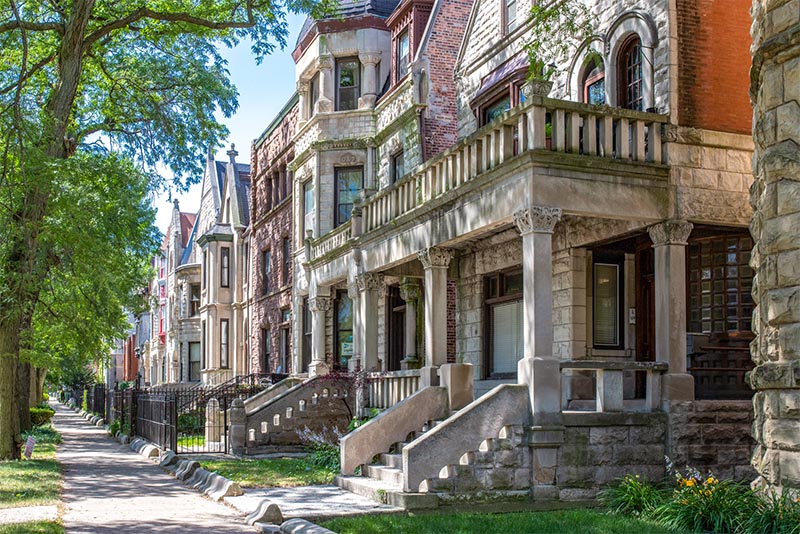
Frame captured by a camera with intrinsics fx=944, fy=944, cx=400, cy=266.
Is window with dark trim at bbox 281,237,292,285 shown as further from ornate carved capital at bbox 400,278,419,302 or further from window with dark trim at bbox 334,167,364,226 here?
ornate carved capital at bbox 400,278,419,302

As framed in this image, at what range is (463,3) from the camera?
2419 centimetres

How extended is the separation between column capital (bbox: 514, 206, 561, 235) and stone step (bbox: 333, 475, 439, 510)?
4.11m

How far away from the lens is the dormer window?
25.2 metres

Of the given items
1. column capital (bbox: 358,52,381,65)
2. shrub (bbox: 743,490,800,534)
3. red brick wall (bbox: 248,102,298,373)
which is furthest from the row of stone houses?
red brick wall (bbox: 248,102,298,373)

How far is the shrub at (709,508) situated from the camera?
10.5 meters

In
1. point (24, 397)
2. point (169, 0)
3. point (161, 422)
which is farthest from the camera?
point (24, 397)

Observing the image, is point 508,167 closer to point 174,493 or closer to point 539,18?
point 539,18

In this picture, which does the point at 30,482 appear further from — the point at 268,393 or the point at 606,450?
the point at 268,393

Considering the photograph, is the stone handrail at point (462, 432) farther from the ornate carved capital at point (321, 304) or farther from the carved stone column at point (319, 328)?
the ornate carved capital at point (321, 304)

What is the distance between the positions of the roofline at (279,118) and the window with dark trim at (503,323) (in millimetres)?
12944

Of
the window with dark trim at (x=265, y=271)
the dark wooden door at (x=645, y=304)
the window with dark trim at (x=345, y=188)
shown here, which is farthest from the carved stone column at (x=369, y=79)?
the dark wooden door at (x=645, y=304)

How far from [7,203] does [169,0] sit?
278 inches

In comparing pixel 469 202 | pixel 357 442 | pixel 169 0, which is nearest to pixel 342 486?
pixel 357 442

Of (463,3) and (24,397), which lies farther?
(24,397)
